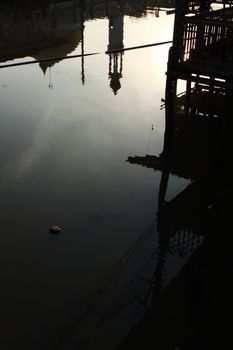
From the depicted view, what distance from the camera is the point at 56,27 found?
124 feet

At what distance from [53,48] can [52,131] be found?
16.2 meters

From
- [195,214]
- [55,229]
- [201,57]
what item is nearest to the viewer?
[55,229]


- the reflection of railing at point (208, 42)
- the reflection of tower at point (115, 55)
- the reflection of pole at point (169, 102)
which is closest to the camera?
the reflection of railing at point (208, 42)

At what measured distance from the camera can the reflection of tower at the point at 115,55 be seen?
23.0 meters

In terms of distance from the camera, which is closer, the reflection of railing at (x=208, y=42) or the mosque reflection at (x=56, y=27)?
the reflection of railing at (x=208, y=42)

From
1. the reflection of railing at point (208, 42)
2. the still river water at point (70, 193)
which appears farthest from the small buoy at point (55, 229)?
the reflection of railing at point (208, 42)

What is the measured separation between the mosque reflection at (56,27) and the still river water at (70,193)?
232 cm

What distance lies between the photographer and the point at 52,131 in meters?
17.1

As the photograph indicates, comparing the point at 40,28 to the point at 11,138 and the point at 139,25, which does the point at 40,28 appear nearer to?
the point at 139,25

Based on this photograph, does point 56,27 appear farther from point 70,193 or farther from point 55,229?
point 55,229

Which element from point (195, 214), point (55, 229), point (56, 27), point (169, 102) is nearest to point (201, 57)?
point (169, 102)

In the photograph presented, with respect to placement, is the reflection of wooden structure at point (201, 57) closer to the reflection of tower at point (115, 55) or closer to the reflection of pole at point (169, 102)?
the reflection of pole at point (169, 102)

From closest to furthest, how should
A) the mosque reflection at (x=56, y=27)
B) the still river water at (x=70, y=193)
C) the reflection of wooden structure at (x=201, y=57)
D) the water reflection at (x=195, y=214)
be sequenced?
the water reflection at (x=195, y=214)
the still river water at (x=70, y=193)
the reflection of wooden structure at (x=201, y=57)
the mosque reflection at (x=56, y=27)

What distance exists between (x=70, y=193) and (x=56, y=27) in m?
29.2
